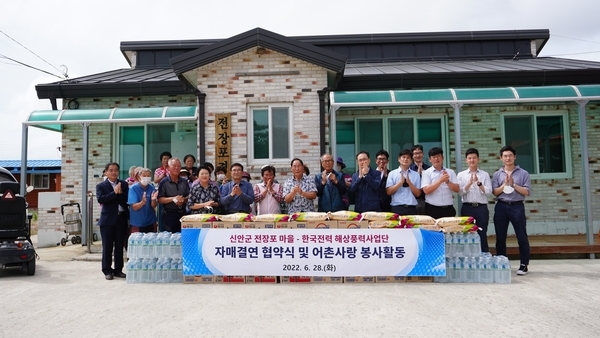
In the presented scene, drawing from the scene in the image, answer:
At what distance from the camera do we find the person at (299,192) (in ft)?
21.7

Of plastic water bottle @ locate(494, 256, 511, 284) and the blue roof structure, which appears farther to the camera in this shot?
the blue roof structure

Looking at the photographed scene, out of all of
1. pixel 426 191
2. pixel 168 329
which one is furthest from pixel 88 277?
pixel 426 191

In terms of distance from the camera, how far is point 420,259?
239 inches

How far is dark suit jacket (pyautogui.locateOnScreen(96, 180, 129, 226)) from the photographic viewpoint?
6.52 metres

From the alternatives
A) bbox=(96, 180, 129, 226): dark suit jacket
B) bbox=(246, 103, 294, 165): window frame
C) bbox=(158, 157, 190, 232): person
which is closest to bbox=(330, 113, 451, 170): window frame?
bbox=(246, 103, 294, 165): window frame

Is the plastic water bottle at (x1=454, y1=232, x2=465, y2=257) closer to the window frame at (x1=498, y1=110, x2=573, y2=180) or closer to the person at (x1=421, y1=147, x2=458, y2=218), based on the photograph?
the person at (x1=421, y1=147, x2=458, y2=218)

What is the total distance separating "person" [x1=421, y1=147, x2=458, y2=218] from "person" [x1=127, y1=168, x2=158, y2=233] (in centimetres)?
414

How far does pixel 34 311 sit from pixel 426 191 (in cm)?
534

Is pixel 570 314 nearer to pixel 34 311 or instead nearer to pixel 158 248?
pixel 158 248

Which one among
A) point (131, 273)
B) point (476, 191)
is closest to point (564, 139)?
point (476, 191)

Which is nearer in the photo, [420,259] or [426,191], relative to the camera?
[420,259]

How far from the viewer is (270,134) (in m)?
8.79

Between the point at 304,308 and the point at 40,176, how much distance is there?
31547mm

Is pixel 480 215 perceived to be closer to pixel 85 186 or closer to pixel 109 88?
pixel 85 186
